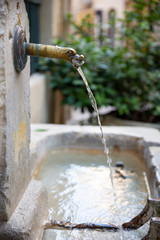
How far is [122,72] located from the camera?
5305 millimetres

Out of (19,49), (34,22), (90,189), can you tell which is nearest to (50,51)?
(19,49)

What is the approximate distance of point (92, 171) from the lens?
10.1ft

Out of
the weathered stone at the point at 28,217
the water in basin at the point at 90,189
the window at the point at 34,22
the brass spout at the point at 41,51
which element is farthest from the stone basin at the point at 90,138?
the window at the point at 34,22

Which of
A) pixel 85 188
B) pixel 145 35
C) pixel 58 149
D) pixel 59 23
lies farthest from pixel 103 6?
pixel 85 188

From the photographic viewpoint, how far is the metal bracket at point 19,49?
5.44ft

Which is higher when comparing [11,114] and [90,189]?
[11,114]

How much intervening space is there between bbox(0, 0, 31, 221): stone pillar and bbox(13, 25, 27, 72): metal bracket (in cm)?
3

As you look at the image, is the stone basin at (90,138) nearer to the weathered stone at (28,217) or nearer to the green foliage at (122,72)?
the weathered stone at (28,217)

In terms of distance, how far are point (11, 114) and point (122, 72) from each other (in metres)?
3.84

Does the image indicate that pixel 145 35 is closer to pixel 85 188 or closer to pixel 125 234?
pixel 85 188

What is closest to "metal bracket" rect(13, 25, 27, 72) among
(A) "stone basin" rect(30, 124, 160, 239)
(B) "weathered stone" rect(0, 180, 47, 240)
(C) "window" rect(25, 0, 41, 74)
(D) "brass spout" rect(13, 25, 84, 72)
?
(D) "brass spout" rect(13, 25, 84, 72)

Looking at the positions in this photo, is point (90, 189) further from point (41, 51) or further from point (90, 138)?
point (41, 51)

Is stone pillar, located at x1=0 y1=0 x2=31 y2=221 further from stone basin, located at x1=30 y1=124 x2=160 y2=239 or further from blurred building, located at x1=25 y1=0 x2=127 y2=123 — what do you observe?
blurred building, located at x1=25 y1=0 x2=127 y2=123

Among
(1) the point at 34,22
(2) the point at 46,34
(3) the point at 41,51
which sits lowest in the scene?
(2) the point at 46,34
